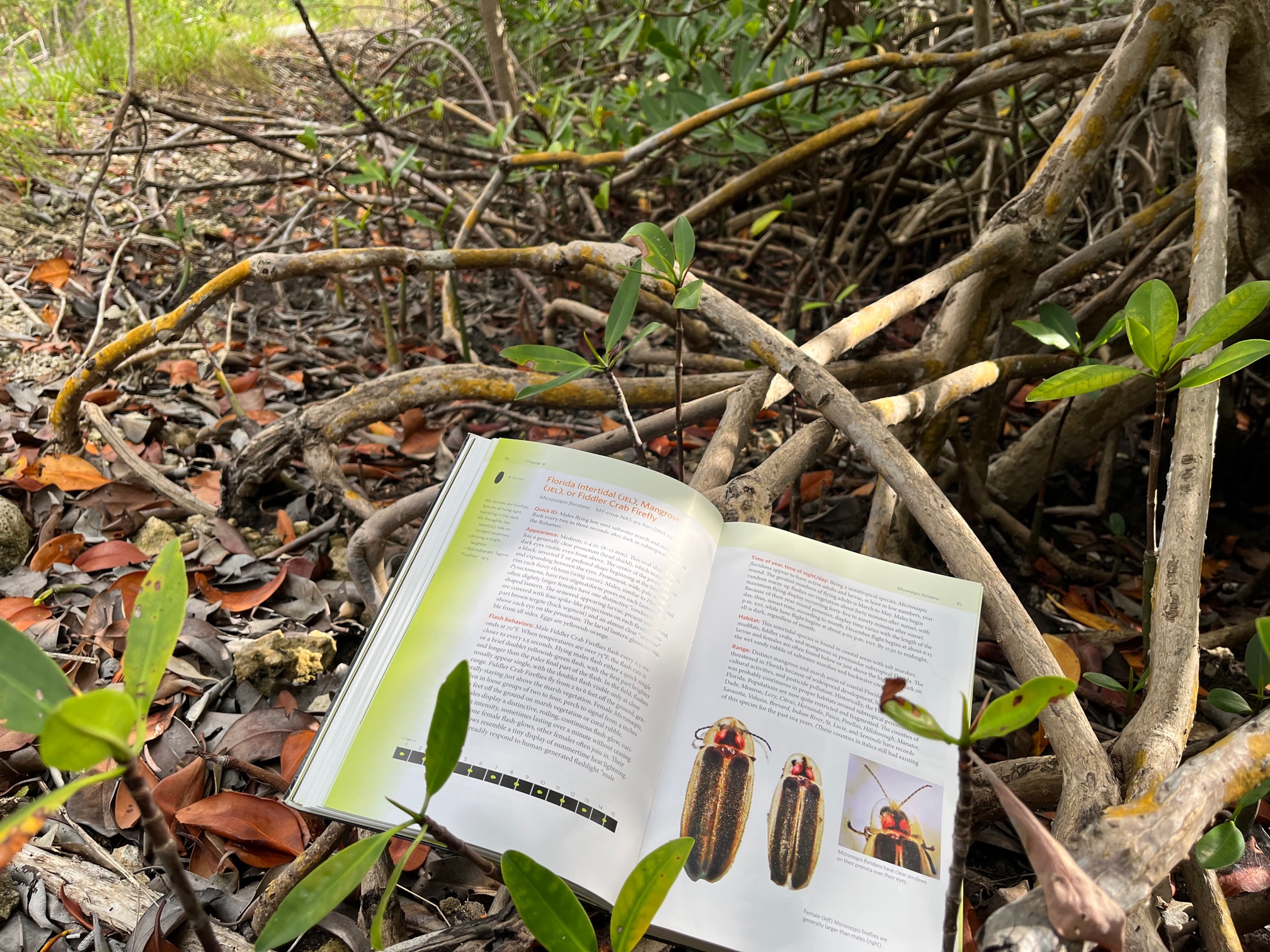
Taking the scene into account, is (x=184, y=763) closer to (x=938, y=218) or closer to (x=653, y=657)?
(x=653, y=657)

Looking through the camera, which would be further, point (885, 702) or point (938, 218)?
point (938, 218)

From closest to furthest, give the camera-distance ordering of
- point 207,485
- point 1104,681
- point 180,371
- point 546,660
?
point 546,660 → point 1104,681 → point 207,485 → point 180,371

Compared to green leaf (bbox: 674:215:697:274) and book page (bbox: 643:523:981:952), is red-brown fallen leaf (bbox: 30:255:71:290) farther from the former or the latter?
book page (bbox: 643:523:981:952)

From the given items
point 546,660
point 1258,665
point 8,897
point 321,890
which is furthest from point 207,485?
point 1258,665

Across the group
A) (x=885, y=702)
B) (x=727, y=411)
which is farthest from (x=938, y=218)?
(x=885, y=702)

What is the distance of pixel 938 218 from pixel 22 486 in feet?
7.85

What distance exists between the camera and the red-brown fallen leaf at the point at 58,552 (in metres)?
1.27

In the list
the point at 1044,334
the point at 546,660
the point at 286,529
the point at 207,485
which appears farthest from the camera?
the point at 207,485

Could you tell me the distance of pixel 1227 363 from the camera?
2.42 feet

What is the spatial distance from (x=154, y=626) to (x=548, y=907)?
0.34 metres

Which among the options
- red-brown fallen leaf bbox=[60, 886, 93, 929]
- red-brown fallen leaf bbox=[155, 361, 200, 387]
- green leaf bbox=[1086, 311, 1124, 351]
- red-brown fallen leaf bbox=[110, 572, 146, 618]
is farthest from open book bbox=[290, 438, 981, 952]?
red-brown fallen leaf bbox=[155, 361, 200, 387]

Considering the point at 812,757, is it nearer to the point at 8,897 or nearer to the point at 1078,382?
the point at 1078,382

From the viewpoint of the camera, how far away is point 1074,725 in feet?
2.39

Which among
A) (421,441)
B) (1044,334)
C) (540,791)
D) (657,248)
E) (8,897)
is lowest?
(8,897)
